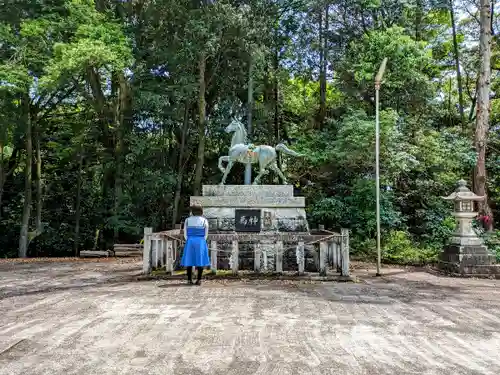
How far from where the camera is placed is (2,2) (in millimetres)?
12008

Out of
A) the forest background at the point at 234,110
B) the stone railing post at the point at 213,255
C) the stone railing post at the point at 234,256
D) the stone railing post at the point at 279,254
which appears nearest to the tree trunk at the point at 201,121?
the forest background at the point at 234,110

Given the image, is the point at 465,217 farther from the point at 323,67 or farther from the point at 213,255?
the point at 323,67

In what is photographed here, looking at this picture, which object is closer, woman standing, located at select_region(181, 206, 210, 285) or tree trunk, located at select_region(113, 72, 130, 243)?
woman standing, located at select_region(181, 206, 210, 285)

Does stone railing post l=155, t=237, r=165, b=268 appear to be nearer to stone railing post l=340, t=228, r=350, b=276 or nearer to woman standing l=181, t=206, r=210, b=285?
woman standing l=181, t=206, r=210, b=285

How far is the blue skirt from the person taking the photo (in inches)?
245

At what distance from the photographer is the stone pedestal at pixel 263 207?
356 inches

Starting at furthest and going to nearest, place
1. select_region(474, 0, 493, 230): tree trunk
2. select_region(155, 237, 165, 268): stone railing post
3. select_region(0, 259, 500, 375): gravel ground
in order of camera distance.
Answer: select_region(474, 0, 493, 230): tree trunk, select_region(155, 237, 165, 268): stone railing post, select_region(0, 259, 500, 375): gravel ground

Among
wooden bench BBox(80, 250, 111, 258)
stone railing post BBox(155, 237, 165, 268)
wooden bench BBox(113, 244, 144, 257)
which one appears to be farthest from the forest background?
stone railing post BBox(155, 237, 165, 268)

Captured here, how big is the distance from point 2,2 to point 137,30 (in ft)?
13.1

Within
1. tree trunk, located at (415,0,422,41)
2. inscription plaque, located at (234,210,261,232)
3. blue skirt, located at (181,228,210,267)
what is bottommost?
blue skirt, located at (181,228,210,267)

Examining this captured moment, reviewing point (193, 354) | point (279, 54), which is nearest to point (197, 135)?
point (279, 54)

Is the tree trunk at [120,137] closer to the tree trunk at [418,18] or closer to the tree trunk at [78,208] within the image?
the tree trunk at [78,208]

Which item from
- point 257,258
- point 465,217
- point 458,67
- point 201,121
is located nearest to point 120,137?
point 201,121

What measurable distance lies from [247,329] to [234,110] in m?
11.5
